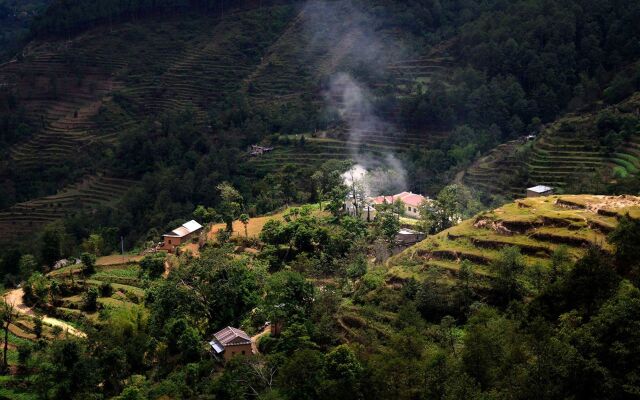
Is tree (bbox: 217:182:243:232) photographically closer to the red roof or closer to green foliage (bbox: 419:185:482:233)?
the red roof

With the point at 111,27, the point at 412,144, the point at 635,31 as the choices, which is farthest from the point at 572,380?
the point at 111,27

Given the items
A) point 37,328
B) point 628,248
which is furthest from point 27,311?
point 628,248

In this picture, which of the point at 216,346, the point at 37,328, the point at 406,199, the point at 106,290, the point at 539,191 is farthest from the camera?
the point at 406,199

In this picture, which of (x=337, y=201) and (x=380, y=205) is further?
(x=337, y=201)

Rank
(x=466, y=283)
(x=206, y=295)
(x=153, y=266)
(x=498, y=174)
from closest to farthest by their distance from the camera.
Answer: (x=466, y=283)
(x=206, y=295)
(x=153, y=266)
(x=498, y=174)

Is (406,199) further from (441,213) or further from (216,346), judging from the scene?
(216,346)

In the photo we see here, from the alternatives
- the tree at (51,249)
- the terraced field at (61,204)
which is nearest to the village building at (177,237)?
the tree at (51,249)

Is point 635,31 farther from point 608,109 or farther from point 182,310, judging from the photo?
point 182,310
